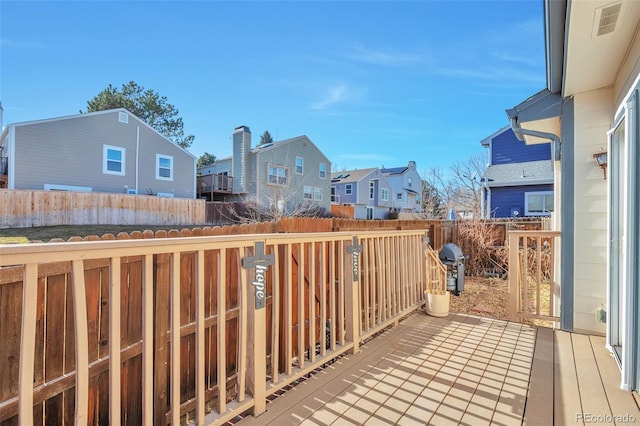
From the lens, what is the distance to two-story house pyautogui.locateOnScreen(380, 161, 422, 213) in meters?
30.8

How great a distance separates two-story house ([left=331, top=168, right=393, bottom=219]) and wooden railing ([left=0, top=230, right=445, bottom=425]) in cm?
2409

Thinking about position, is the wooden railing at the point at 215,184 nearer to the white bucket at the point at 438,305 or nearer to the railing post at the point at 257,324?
the white bucket at the point at 438,305

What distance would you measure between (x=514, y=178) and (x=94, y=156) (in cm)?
1856

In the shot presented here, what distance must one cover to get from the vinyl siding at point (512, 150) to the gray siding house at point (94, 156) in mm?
16186

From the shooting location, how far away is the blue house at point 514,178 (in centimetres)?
1312

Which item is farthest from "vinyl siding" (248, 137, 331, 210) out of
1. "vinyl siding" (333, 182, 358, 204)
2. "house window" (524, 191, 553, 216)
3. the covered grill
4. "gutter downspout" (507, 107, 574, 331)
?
"gutter downspout" (507, 107, 574, 331)

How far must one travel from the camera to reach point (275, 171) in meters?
20.1

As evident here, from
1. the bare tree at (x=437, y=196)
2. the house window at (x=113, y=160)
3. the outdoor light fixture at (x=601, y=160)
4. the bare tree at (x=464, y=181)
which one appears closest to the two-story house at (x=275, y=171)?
the house window at (x=113, y=160)

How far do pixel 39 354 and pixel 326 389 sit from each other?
166 cm

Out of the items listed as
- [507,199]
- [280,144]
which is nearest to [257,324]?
[507,199]

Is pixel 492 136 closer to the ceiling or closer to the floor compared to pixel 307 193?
closer to the ceiling

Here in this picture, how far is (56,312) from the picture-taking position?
1665 mm

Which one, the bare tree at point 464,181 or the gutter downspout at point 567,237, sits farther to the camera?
the bare tree at point 464,181

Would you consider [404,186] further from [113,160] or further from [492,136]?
[113,160]
